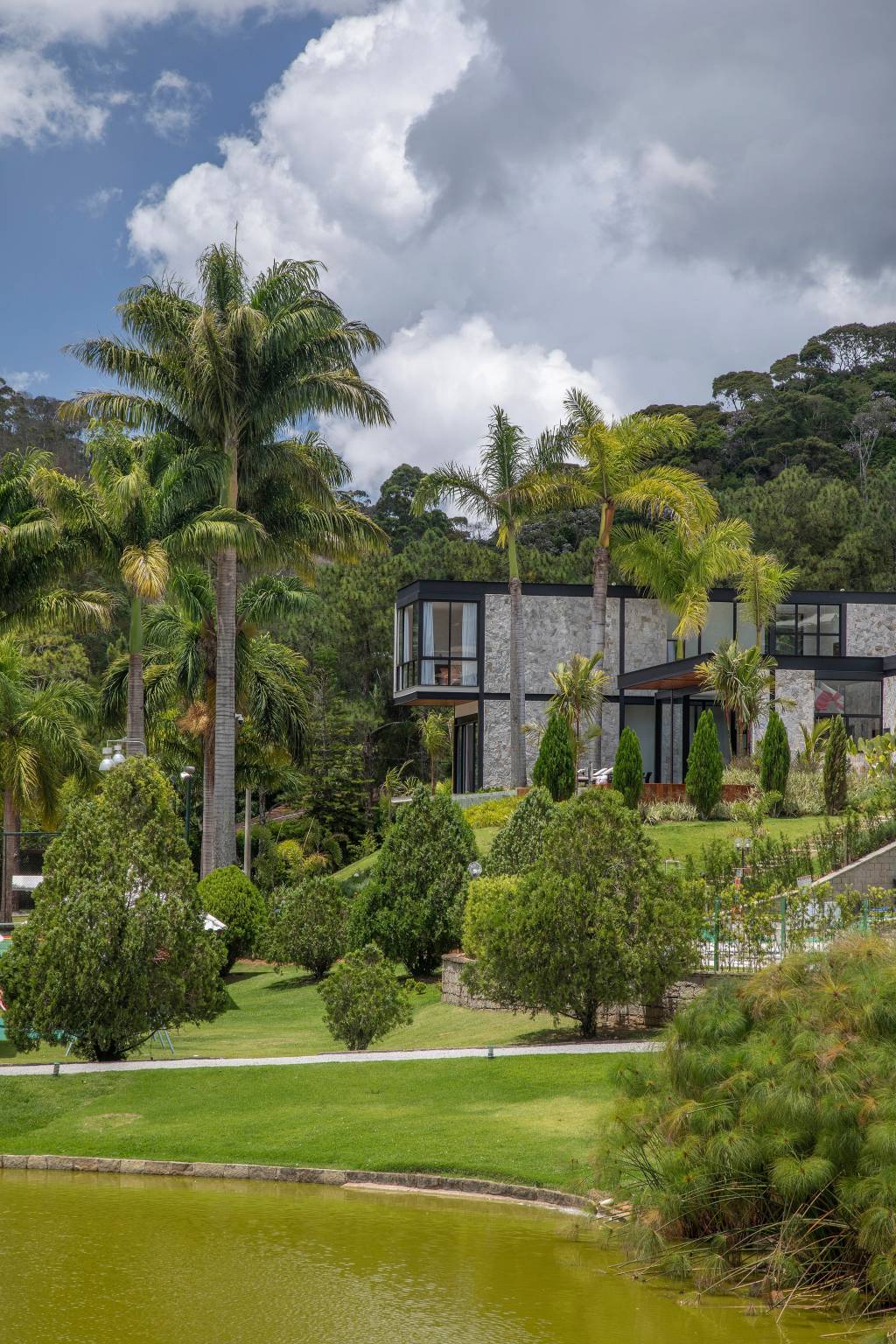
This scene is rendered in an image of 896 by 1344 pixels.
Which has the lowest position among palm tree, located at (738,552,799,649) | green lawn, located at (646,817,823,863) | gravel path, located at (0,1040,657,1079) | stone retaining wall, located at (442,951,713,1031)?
gravel path, located at (0,1040,657,1079)

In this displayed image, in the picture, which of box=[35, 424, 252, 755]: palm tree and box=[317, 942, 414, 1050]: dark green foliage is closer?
box=[317, 942, 414, 1050]: dark green foliage

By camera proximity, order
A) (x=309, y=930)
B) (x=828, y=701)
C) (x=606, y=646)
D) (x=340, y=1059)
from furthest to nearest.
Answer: (x=606, y=646)
(x=828, y=701)
(x=309, y=930)
(x=340, y=1059)

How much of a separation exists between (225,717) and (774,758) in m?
12.3

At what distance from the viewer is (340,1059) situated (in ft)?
55.7

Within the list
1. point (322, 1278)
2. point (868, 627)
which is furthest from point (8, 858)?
point (322, 1278)

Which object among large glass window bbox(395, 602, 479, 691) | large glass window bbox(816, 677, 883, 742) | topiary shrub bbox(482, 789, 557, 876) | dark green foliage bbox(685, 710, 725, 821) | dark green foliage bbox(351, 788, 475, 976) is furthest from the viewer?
large glass window bbox(395, 602, 479, 691)

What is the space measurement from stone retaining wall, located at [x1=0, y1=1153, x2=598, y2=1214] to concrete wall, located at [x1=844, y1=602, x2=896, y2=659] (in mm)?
34307

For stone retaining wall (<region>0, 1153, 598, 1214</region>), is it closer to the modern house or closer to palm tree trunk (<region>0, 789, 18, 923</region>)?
palm tree trunk (<region>0, 789, 18, 923</region>)

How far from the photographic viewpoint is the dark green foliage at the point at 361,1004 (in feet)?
60.4

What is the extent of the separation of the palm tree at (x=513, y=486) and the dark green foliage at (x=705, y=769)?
7693mm

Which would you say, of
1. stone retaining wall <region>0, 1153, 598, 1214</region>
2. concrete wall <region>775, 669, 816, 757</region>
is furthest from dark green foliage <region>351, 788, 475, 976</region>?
concrete wall <region>775, 669, 816, 757</region>

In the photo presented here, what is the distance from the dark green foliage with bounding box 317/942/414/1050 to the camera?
18422 millimetres

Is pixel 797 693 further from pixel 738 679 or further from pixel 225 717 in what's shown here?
pixel 225 717

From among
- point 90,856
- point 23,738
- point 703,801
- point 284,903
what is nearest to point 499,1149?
point 90,856
